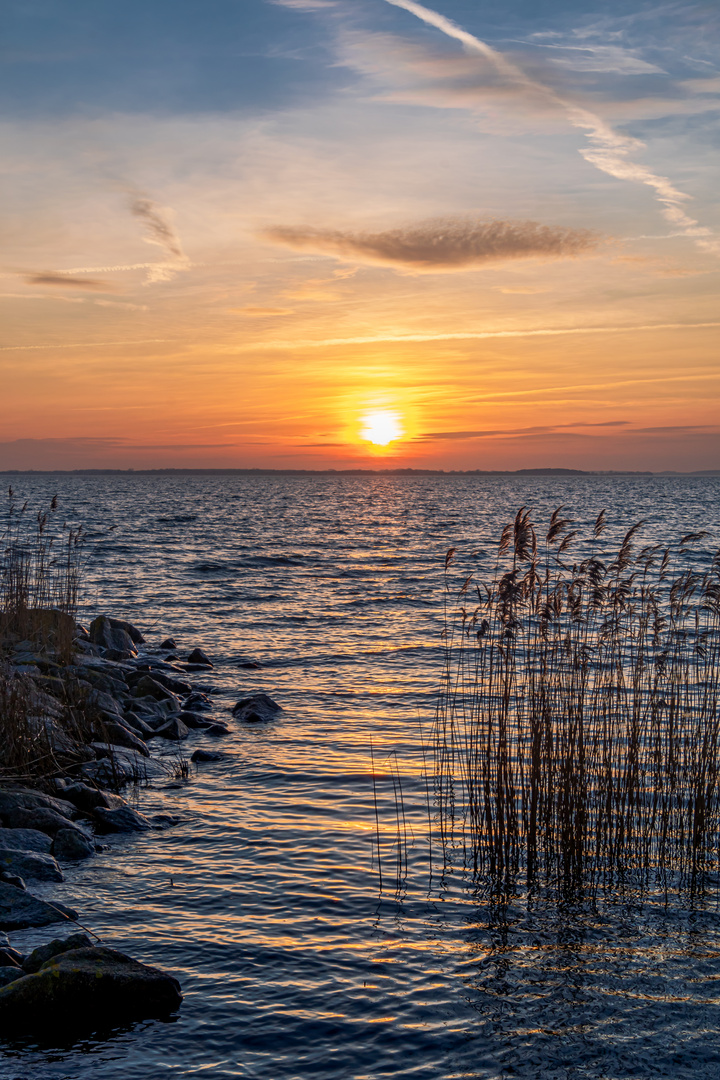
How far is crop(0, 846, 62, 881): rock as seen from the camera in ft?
25.5

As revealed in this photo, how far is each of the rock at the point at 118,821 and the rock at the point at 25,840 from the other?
80 cm

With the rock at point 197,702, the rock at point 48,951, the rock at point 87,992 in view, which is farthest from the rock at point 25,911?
the rock at point 197,702

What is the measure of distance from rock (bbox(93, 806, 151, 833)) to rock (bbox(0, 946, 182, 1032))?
3503 mm

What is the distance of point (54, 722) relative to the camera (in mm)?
11219

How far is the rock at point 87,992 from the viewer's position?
541 cm

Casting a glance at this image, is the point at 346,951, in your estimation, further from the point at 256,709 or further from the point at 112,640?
the point at 112,640

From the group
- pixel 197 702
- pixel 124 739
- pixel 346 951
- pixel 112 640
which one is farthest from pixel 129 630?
pixel 346 951

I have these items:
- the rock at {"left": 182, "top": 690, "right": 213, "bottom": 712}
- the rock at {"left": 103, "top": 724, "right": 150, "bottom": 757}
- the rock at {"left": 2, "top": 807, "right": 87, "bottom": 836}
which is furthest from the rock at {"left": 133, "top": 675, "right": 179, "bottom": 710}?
the rock at {"left": 2, "top": 807, "right": 87, "bottom": 836}

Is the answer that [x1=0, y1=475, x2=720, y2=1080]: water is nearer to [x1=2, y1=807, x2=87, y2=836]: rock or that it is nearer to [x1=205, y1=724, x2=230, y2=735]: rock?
[x1=205, y1=724, x2=230, y2=735]: rock

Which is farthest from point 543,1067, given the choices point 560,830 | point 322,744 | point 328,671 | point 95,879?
point 328,671

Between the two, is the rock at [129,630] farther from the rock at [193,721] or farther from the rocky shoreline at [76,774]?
the rock at [193,721]

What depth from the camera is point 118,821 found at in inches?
366

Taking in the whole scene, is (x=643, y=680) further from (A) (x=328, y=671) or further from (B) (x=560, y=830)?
(B) (x=560, y=830)

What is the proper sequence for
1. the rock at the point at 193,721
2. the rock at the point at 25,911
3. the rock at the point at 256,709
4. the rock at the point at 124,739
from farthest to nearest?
the rock at the point at 256,709 < the rock at the point at 193,721 < the rock at the point at 124,739 < the rock at the point at 25,911
